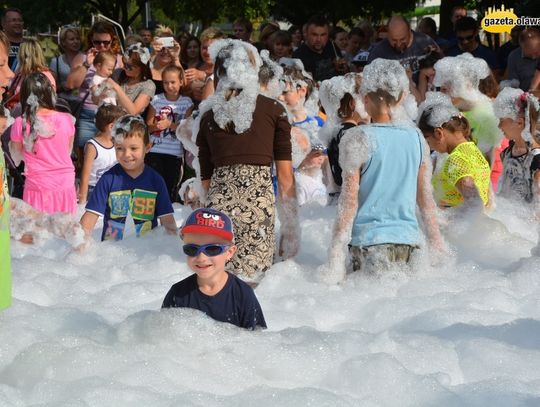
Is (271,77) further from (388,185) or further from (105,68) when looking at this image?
(105,68)

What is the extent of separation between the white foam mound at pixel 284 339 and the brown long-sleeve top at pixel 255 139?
79 centimetres

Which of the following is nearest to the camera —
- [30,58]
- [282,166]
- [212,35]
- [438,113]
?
[282,166]

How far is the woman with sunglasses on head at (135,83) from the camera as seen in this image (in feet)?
32.2

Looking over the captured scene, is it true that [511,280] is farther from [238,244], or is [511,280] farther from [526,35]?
[526,35]

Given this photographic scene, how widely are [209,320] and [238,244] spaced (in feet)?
5.05

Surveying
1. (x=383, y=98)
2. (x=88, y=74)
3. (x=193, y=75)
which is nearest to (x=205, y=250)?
(x=383, y=98)

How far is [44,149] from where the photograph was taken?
8203mm

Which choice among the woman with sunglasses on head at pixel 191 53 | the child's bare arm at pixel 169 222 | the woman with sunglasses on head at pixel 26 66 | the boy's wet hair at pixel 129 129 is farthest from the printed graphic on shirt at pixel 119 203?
the woman with sunglasses on head at pixel 191 53

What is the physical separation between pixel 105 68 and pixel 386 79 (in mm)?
4429

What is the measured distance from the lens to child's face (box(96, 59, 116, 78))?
9.91m

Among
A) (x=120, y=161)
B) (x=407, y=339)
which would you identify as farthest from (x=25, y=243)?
(x=407, y=339)

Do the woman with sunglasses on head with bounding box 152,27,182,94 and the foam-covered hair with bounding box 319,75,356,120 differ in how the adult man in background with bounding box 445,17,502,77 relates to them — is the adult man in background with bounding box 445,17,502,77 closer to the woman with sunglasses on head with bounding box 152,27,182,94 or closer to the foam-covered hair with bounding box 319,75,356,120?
the woman with sunglasses on head with bounding box 152,27,182,94

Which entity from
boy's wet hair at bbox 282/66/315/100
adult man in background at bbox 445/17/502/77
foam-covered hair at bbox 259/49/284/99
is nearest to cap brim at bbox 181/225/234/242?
foam-covered hair at bbox 259/49/284/99

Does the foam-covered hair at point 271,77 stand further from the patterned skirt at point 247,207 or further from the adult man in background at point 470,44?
the adult man in background at point 470,44
